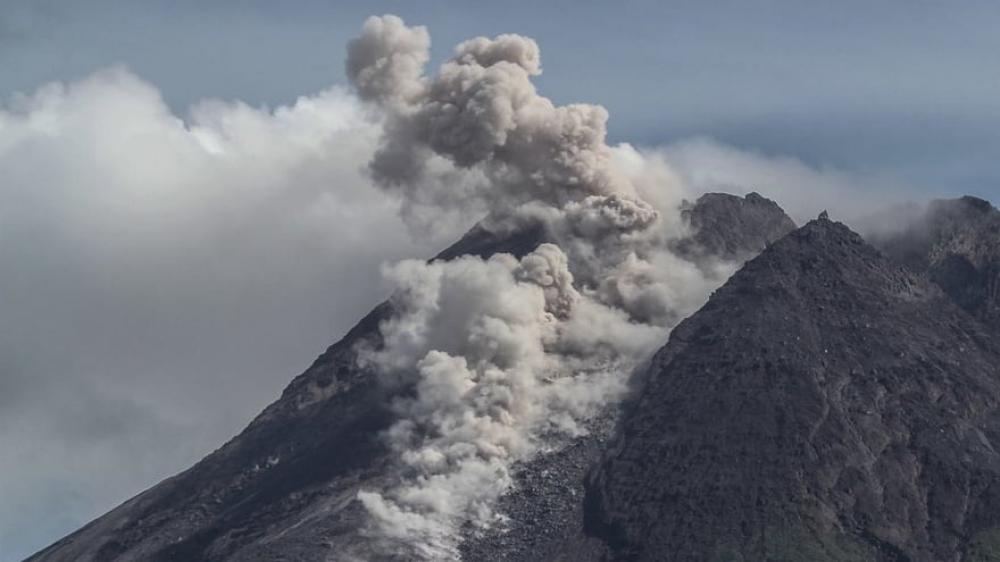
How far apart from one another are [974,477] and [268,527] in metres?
61.6

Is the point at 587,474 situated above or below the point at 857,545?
above

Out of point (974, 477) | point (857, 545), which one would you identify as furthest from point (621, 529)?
point (974, 477)

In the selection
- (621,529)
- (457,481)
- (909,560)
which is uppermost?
(457,481)

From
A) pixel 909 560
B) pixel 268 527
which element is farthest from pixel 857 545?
pixel 268 527

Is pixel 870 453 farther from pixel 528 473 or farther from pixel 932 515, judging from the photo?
pixel 528 473

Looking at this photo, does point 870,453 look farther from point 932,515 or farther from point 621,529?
point 621,529

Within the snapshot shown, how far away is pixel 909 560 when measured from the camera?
186000mm

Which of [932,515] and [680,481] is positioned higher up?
[680,481]

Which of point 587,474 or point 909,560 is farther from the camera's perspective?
point 587,474

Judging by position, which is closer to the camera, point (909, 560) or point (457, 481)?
point (909, 560)

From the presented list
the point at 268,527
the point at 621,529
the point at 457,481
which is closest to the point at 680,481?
the point at 621,529

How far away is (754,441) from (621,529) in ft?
48.8

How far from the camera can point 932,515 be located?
192 meters

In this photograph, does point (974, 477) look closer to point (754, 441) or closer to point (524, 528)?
point (754, 441)
